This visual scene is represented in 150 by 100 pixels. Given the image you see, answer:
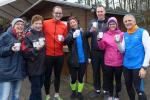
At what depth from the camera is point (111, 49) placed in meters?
7.19

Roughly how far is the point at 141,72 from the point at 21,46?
2.39 meters

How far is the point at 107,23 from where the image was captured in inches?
292

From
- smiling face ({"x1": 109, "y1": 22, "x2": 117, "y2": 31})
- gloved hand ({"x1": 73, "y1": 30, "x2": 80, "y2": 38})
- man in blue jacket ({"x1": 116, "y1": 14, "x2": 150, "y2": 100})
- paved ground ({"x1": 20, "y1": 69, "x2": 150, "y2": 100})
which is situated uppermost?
smiling face ({"x1": 109, "y1": 22, "x2": 117, "y2": 31})

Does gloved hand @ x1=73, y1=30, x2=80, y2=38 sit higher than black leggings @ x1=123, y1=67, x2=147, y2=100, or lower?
higher

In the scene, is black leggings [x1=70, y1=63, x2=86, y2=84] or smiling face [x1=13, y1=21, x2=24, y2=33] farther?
black leggings [x1=70, y1=63, x2=86, y2=84]

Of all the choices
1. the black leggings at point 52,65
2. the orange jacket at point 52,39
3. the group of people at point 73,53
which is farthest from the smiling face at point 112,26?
the black leggings at point 52,65

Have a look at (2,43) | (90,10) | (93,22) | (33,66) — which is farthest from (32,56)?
(90,10)

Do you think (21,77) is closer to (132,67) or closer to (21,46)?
(21,46)

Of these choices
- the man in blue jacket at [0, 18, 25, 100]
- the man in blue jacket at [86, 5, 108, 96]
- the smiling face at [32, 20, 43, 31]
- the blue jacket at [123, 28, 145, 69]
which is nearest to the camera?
the man in blue jacket at [0, 18, 25, 100]

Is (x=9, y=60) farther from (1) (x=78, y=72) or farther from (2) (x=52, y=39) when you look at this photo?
(1) (x=78, y=72)

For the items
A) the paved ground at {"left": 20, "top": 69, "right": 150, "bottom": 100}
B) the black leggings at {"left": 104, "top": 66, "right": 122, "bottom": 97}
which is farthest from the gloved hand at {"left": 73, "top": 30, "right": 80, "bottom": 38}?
the paved ground at {"left": 20, "top": 69, "right": 150, "bottom": 100}

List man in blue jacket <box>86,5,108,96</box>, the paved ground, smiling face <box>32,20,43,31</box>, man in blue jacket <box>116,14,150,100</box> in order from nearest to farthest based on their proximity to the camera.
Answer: man in blue jacket <box>116,14,150,100</box> → smiling face <box>32,20,43,31</box> → man in blue jacket <box>86,5,108,96</box> → the paved ground

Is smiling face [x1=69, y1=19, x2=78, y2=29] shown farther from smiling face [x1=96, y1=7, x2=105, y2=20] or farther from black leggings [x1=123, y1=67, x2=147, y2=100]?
black leggings [x1=123, y1=67, x2=147, y2=100]

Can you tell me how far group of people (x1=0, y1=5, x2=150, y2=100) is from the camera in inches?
244
